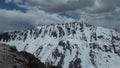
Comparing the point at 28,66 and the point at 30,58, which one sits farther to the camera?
the point at 30,58

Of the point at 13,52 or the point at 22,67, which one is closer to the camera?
the point at 22,67

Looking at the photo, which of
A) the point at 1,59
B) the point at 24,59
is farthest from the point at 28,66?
the point at 1,59

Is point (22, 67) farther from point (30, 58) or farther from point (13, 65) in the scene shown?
point (30, 58)

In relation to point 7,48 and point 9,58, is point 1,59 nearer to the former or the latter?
point 9,58

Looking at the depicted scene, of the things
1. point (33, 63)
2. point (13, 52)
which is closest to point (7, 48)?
point (13, 52)

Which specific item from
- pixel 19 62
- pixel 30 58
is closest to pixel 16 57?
pixel 19 62

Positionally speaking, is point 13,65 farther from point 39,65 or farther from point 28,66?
point 39,65

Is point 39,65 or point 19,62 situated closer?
point 19,62
